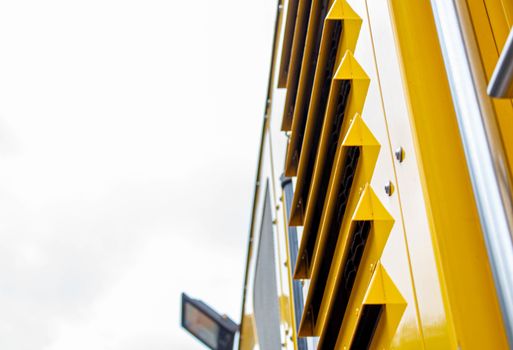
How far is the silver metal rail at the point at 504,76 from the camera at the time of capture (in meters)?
0.78

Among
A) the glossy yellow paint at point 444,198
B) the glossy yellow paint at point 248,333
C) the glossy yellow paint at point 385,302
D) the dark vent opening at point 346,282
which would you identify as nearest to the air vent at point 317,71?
the glossy yellow paint at point 444,198

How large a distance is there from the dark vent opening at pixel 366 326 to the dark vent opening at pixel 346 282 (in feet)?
0.43

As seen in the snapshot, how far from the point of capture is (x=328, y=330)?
1.59 m

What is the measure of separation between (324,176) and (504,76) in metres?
0.91

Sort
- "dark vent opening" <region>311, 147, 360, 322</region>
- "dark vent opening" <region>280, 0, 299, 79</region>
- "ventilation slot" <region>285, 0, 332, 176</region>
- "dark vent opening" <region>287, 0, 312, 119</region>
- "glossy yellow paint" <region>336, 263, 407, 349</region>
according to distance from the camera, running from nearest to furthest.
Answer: "glossy yellow paint" <region>336, 263, 407, 349</region>
"dark vent opening" <region>311, 147, 360, 322</region>
"ventilation slot" <region>285, 0, 332, 176</region>
"dark vent opening" <region>287, 0, 312, 119</region>
"dark vent opening" <region>280, 0, 299, 79</region>

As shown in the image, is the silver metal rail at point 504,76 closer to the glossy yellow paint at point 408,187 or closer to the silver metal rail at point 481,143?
the silver metal rail at point 481,143

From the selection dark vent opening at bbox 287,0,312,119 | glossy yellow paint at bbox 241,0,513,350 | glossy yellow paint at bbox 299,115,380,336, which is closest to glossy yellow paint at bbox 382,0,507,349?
glossy yellow paint at bbox 241,0,513,350

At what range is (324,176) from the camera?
1.69 metres

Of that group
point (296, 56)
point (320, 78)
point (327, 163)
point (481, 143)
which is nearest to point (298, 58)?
point (296, 56)

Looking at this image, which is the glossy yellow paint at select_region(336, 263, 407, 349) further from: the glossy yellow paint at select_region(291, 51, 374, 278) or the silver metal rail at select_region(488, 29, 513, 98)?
the silver metal rail at select_region(488, 29, 513, 98)

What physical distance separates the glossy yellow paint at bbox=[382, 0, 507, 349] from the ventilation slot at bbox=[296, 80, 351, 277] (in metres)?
0.29

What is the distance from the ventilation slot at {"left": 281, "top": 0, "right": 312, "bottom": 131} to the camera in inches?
79.4

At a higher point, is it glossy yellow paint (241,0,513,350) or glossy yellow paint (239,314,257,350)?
glossy yellow paint (241,0,513,350)

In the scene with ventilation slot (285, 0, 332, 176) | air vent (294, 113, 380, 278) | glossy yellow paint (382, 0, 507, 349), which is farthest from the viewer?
A: ventilation slot (285, 0, 332, 176)
